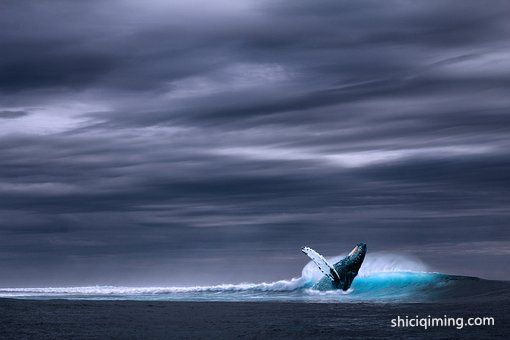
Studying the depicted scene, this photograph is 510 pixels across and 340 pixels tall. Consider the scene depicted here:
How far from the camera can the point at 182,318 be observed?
28.7 metres

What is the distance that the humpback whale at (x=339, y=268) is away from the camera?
54.9 meters

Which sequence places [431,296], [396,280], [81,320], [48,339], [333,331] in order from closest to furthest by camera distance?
[48,339]
[333,331]
[81,320]
[431,296]
[396,280]

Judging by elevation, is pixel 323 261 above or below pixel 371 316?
above

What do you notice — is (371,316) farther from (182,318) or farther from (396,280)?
(396,280)

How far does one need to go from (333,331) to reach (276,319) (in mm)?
5404

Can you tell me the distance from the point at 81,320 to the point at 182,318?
4.25 m

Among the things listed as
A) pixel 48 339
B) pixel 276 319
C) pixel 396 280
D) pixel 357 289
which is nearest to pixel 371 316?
pixel 276 319

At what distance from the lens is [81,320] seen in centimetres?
2712

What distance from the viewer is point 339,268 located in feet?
183

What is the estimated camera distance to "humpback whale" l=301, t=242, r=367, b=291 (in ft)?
180

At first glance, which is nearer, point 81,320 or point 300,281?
point 81,320

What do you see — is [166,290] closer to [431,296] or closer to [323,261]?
[323,261]

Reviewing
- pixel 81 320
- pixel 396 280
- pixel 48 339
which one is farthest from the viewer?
pixel 396 280

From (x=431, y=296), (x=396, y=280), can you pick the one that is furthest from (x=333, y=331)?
(x=396, y=280)
